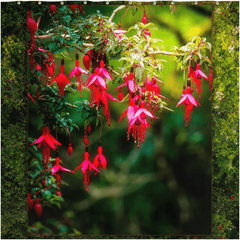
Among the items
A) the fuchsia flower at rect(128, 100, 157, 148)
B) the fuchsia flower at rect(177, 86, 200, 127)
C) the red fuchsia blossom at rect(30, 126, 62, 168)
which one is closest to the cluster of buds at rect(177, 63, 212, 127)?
the fuchsia flower at rect(177, 86, 200, 127)

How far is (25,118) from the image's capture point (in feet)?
5.68

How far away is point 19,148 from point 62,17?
0.85 metres

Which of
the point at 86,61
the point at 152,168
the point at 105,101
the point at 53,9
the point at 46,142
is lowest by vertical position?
the point at 152,168

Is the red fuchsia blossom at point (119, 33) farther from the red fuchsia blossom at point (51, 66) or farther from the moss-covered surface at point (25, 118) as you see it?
the moss-covered surface at point (25, 118)

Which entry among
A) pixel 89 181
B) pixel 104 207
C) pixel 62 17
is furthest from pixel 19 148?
pixel 62 17

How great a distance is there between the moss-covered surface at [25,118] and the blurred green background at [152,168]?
0.22 feet

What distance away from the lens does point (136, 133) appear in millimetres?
1609

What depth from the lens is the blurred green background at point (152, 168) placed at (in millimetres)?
1694

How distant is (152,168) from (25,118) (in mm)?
862

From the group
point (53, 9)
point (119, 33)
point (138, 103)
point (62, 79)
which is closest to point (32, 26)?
point (53, 9)

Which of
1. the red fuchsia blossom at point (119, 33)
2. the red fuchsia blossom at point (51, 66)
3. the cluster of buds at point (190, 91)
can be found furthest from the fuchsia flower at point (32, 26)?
the cluster of buds at point (190, 91)

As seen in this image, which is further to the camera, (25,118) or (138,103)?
(25,118)

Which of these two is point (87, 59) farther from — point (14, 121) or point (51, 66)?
point (14, 121)

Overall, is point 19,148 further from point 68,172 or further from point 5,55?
point 5,55
